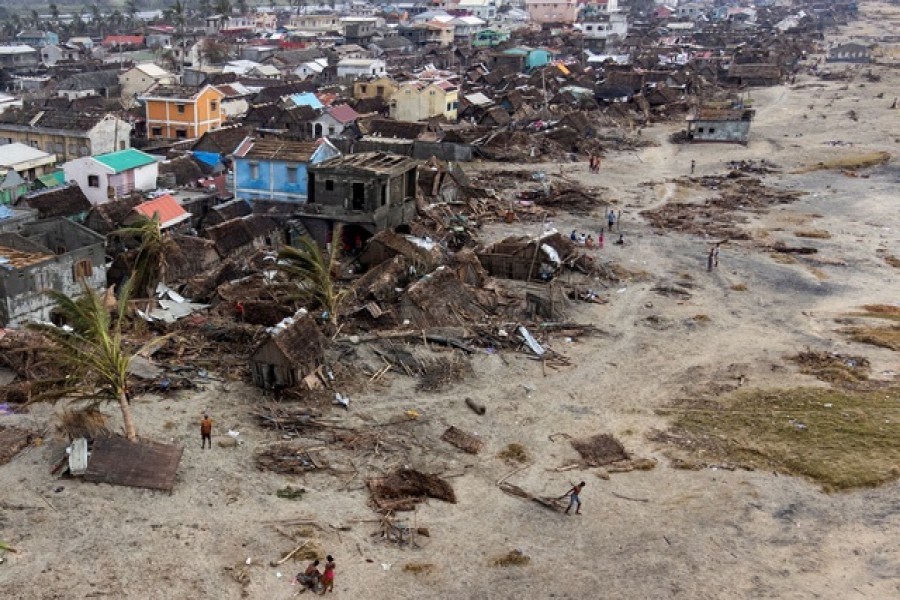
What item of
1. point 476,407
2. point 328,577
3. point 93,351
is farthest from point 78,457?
point 476,407

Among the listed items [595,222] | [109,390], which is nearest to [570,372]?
[109,390]

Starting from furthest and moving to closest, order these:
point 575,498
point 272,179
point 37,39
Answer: point 37,39 → point 272,179 → point 575,498

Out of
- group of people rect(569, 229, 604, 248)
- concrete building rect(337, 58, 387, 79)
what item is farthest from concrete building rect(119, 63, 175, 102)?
group of people rect(569, 229, 604, 248)

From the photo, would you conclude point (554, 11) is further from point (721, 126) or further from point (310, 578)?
point (310, 578)

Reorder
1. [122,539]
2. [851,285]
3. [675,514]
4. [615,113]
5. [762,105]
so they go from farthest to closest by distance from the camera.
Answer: [762,105]
[615,113]
[851,285]
[675,514]
[122,539]

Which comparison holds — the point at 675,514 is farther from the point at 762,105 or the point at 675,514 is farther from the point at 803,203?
the point at 762,105

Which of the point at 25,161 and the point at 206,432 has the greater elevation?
the point at 25,161
